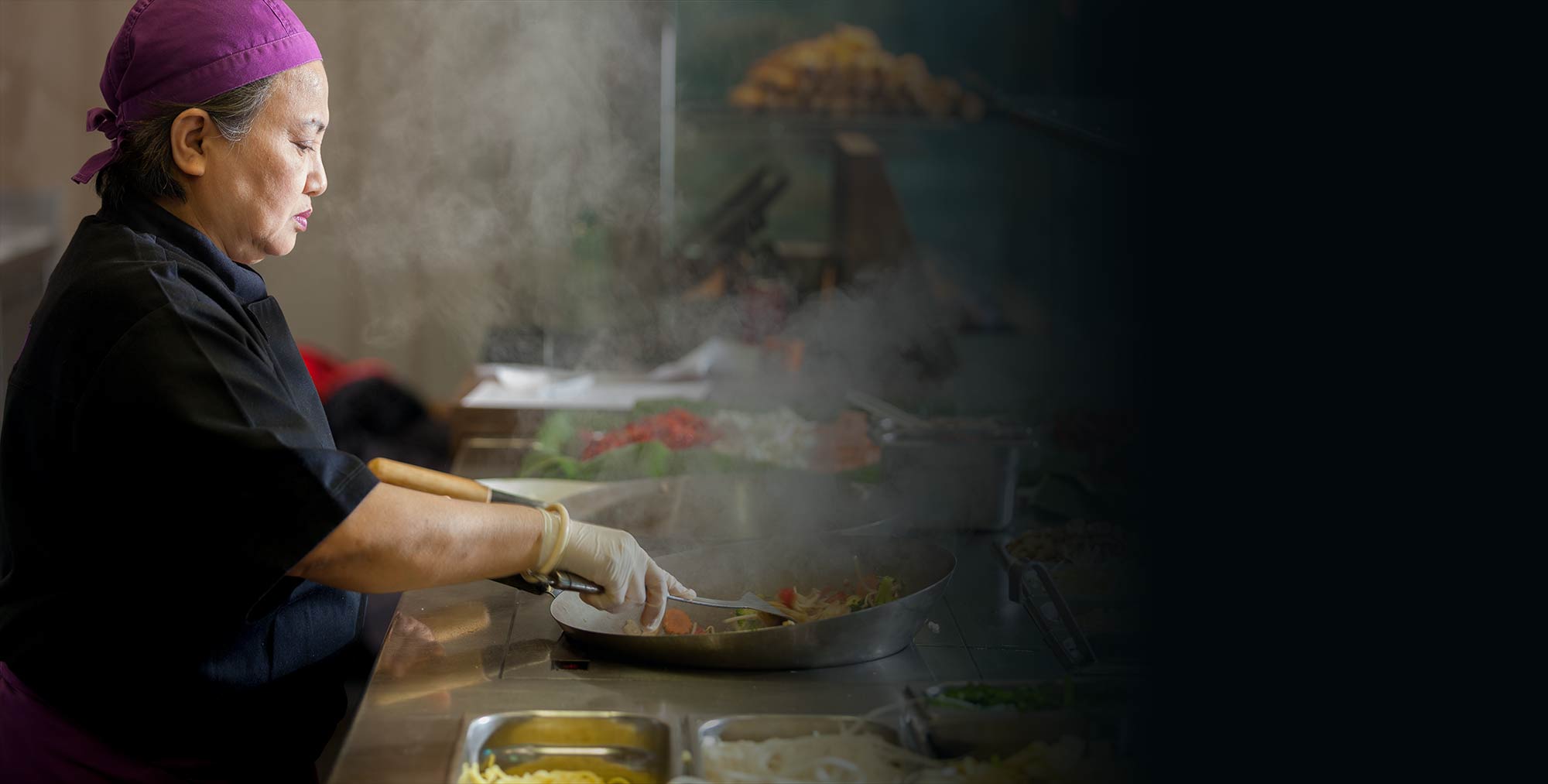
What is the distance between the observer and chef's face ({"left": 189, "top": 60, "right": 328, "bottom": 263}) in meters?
1.51

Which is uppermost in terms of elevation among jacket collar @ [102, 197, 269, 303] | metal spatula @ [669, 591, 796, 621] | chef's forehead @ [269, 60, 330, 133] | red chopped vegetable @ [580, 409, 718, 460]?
chef's forehead @ [269, 60, 330, 133]

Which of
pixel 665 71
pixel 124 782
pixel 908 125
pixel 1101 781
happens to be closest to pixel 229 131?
pixel 124 782

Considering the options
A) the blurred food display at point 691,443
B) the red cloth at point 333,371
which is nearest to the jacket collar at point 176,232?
the blurred food display at point 691,443

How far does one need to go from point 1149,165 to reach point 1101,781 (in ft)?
2.28

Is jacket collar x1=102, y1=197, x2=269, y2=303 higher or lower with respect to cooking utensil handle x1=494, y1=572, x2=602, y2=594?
higher

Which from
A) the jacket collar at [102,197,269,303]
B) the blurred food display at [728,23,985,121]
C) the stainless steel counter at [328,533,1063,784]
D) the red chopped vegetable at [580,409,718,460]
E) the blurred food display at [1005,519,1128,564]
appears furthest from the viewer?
the blurred food display at [728,23,985,121]

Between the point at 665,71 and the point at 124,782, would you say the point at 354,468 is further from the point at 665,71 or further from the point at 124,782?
the point at 665,71

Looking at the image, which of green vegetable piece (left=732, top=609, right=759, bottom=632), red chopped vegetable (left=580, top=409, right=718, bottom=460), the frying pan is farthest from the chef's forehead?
red chopped vegetable (left=580, top=409, right=718, bottom=460)

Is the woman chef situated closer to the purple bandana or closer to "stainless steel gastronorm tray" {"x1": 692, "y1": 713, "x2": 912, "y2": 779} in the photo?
the purple bandana

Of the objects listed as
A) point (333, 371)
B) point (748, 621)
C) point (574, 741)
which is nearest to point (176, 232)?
point (574, 741)

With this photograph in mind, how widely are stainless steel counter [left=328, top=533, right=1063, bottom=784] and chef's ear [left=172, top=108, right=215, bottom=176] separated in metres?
0.68

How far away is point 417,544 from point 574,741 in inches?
11.6

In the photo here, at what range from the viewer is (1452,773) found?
714 millimetres

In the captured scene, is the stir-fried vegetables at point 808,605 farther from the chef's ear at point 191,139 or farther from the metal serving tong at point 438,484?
the chef's ear at point 191,139
